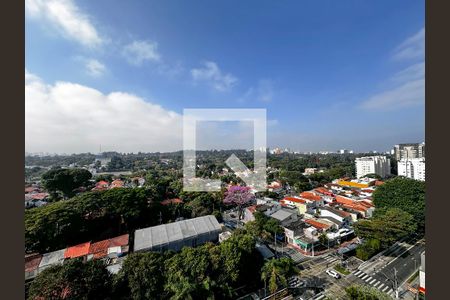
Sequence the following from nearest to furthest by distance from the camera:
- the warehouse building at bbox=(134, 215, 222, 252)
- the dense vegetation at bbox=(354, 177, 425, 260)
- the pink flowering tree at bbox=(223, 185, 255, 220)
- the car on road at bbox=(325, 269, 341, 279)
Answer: the car on road at bbox=(325, 269, 341, 279)
the warehouse building at bbox=(134, 215, 222, 252)
the dense vegetation at bbox=(354, 177, 425, 260)
the pink flowering tree at bbox=(223, 185, 255, 220)

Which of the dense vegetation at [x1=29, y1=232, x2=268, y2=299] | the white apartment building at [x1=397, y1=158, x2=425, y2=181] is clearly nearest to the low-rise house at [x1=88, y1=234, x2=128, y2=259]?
the dense vegetation at [x1=29, y1=232, x2=268, y2=299]

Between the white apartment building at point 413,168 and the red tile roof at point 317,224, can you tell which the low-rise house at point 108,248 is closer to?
the red tile roof at point 317,224

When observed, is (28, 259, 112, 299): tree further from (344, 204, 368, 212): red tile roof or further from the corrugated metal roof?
(344, 204, 368, 212): red tile roof

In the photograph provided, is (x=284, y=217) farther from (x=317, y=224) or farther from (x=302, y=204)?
(x=302, y=204)

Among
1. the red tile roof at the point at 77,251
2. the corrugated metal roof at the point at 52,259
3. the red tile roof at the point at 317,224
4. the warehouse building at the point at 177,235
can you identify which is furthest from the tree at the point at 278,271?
the corrugated metal roof at the point at 52,259

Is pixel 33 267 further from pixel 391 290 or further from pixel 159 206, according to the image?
pixel 391 290

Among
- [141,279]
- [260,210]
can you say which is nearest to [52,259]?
[141,279]
